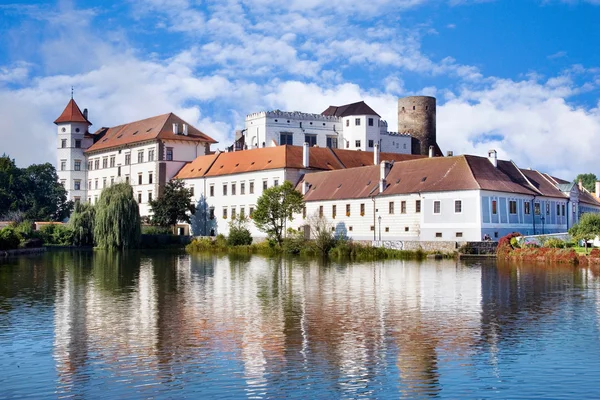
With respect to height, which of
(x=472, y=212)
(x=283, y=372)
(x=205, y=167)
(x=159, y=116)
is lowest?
(x=283, y=372)

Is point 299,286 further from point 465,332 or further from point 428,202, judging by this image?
point 428,202

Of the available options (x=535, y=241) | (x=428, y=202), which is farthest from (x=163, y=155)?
(x=535, y=241)

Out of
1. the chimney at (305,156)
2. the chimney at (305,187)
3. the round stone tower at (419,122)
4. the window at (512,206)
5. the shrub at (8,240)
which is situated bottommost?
the shrub at (8,240)

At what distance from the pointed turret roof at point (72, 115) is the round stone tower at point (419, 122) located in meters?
39.2

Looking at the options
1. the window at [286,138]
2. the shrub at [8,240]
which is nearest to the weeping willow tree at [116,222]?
the shrub at [8,240]

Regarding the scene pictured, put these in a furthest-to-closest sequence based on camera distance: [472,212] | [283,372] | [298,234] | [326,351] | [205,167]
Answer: [205,167]
[298,234]
[472,212]
[326,351]
[283,372]

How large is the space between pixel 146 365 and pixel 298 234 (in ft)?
137

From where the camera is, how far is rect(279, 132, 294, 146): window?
88312mm

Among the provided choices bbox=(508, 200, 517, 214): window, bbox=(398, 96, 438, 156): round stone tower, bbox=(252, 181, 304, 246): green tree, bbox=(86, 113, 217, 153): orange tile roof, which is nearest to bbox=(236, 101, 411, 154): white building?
bbox=(398, 96, 438, 156): round stone tower

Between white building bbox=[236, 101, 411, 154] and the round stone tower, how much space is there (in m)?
3.69

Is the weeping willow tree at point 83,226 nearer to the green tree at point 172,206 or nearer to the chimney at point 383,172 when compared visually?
the green tree at point 172,206

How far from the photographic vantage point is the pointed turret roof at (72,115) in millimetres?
93938

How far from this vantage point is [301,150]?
70.8 metres

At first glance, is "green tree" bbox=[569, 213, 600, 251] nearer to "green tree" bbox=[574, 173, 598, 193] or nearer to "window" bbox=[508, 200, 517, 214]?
"window" bbox=[508, 200, 517, 214]
